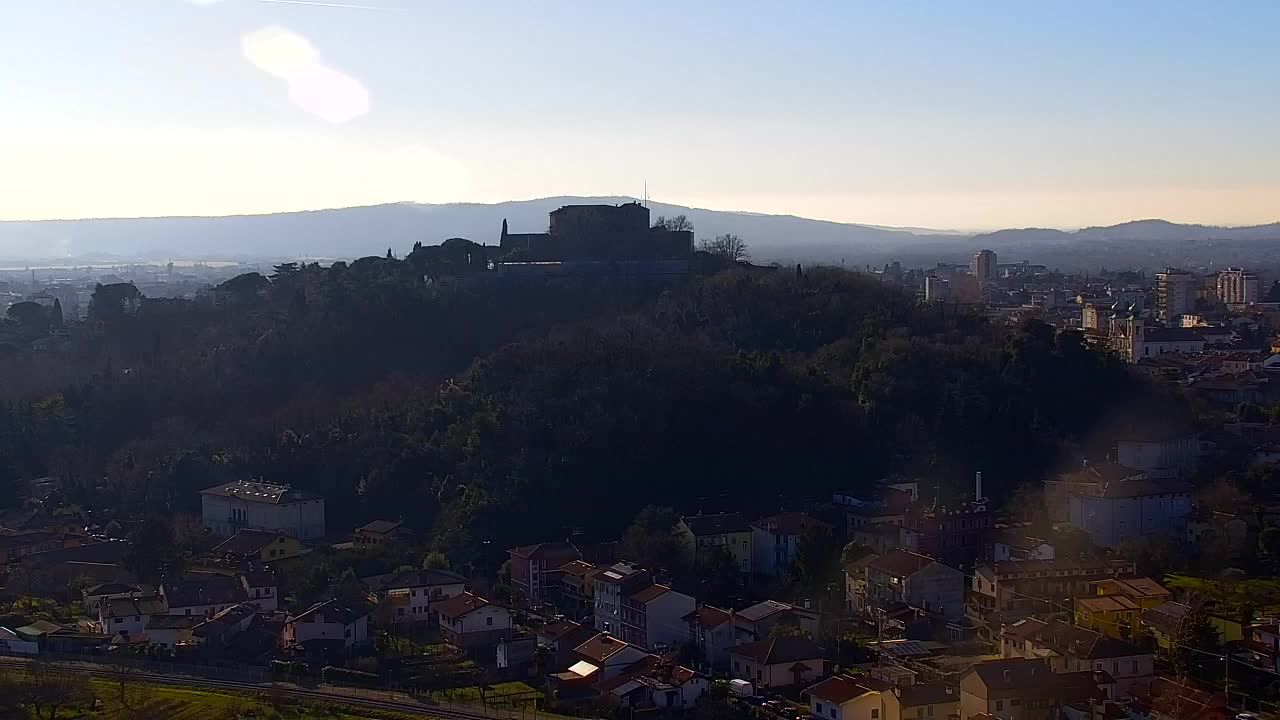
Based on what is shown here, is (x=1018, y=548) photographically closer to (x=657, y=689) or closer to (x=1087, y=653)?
(x=1087, y=653)

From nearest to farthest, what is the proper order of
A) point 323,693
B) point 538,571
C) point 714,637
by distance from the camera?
point 323,693 → point 714,637 → point 538,571

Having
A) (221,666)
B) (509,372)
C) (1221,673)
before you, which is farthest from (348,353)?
(1221,673)

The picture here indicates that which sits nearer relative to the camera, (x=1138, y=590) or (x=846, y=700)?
(x=846, y=700)

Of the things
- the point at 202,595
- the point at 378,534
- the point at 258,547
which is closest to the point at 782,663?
the point at 202,595

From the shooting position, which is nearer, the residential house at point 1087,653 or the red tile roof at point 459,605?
the residential house at point 1087,653

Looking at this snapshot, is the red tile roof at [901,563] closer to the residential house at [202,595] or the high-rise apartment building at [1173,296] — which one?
the residential house at [202,595]

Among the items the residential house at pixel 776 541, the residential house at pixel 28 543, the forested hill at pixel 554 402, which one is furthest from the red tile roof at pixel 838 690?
the residential house at pixel 28 543
